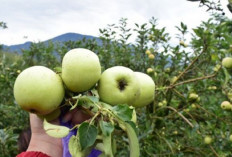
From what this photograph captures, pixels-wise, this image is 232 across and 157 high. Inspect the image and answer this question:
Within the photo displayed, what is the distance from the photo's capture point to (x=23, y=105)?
3.53 feet

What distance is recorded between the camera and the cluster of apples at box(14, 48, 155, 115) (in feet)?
3.47

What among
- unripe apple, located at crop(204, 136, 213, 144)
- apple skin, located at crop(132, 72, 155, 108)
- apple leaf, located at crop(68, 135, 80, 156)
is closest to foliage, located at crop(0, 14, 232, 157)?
unripe apple, located at crop(204, 136, 213, 144)

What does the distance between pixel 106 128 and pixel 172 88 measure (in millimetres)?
1560

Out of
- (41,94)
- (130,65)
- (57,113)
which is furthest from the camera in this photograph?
(130,65)

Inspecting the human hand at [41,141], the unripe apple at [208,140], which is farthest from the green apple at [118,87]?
the unripe apple at [208,140]

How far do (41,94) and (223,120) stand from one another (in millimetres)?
1590

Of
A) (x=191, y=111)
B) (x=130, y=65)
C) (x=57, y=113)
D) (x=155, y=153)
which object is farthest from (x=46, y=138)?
(x=130, y=65)

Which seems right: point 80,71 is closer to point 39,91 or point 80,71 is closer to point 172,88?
point 39,91

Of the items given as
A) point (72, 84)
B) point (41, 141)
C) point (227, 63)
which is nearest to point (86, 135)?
point (72, 84)

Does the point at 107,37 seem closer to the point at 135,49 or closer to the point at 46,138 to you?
the point at 135,49

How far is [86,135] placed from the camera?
0.89m

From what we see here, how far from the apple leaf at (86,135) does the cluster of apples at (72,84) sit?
209 mm

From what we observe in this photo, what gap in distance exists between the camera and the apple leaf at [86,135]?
89 centimetres

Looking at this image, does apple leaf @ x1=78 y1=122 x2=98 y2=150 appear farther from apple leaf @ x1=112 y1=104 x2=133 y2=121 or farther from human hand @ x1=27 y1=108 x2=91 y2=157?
human hand @ x1=27 y1=108 x2=91 y2=157
